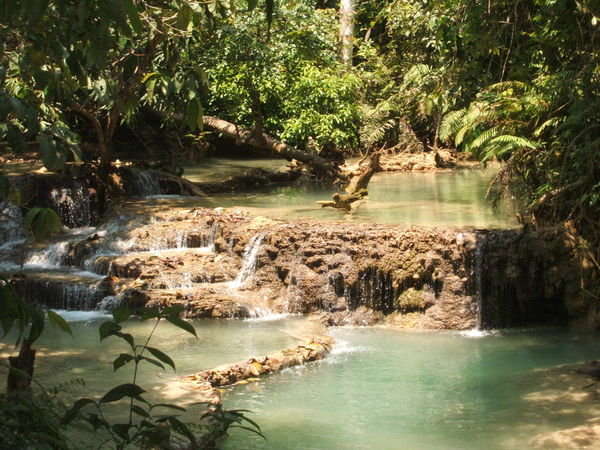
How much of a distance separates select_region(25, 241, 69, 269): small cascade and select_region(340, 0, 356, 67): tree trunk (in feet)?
35.7

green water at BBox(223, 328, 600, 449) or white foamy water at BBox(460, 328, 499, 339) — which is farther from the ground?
white foamy water at BBox(460, 328, 499, 339)

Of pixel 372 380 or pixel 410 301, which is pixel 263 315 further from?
pixel 372 380

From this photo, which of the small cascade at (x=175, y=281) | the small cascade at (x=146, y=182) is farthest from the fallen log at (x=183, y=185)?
the small cascade at (x=175, y=281)

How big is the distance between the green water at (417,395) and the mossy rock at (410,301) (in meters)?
0.65

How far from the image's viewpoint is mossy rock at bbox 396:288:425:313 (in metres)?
11.2

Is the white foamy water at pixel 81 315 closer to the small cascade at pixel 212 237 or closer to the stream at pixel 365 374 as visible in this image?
the stream at pixel 365 374

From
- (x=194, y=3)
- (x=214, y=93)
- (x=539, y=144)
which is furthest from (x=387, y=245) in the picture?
(x=214, y=93)

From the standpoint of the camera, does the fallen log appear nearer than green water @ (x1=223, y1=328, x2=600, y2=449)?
No

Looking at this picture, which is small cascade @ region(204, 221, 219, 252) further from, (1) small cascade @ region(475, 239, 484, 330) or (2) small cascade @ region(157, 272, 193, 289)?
(1) small cascade @ region(475, 239, 484, 330)

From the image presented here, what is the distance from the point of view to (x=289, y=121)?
17.5m

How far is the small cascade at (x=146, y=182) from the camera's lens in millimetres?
16391

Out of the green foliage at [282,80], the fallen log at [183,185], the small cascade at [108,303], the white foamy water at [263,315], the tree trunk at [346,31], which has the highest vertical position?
the tree trunk at [346,31]

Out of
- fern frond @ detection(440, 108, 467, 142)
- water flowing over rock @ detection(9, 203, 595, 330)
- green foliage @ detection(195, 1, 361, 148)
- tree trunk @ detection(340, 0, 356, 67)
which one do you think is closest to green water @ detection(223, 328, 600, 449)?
water flowing over rock @ detection(9, 203, 595, 330)

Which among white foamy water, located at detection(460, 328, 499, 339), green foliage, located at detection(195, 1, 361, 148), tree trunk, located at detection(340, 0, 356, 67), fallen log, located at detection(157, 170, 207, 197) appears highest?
tree trunk, located at detection(340, 0, 356, 67)
